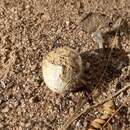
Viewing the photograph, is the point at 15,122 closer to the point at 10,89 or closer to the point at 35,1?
the point at 10,89

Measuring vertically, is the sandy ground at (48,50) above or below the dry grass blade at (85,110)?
above

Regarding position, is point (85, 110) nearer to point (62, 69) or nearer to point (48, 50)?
point (62, 69)

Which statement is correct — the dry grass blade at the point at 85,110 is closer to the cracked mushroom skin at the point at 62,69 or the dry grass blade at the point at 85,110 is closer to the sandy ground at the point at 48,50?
the sandy ground at the point at 48,50

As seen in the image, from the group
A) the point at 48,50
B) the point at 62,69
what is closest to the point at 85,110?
the point at 62,69

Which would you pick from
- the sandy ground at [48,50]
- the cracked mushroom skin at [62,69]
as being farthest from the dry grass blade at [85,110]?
the cracked mushroom skin at [62,69]

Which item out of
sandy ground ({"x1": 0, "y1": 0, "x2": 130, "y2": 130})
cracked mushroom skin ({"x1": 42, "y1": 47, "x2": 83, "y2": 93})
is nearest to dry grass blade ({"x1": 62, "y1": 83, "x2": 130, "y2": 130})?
sandy ground ({"x1": 0, "y1": 0, "x2": 130, "y2": 130})
